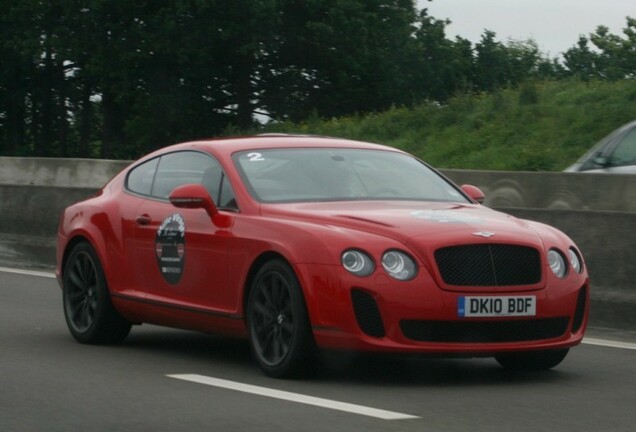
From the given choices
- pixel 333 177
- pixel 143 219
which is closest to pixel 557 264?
pixel 333 177

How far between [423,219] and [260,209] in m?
1.05

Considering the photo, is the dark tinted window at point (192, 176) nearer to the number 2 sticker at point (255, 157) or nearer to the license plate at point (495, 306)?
the number 2 sticker at point (255, 157)

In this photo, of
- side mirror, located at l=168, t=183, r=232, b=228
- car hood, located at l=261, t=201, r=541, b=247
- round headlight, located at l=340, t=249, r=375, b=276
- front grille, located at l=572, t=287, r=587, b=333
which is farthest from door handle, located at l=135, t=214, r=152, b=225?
front grille, located at l=572, t=287, r=587, b=333

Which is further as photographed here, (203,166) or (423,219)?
(203,166)

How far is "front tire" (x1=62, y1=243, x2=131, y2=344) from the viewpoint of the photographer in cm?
1055

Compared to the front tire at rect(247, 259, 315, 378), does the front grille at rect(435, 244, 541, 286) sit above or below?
above

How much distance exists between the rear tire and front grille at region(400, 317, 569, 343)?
1.73 feet

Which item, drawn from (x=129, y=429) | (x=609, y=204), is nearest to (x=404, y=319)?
(x=129, y=429)

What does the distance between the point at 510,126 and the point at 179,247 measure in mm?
27741

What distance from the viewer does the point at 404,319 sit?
27.1ft

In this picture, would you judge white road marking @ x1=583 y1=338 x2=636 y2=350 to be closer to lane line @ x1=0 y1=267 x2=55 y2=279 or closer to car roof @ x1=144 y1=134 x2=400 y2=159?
car roof @ x1=144 y1=134 x2=400 y2=159

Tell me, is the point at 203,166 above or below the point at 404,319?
above

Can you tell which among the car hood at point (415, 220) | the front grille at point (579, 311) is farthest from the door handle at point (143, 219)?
the front grille at point (579, 311)

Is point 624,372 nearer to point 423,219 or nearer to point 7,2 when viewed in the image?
point 423,219
